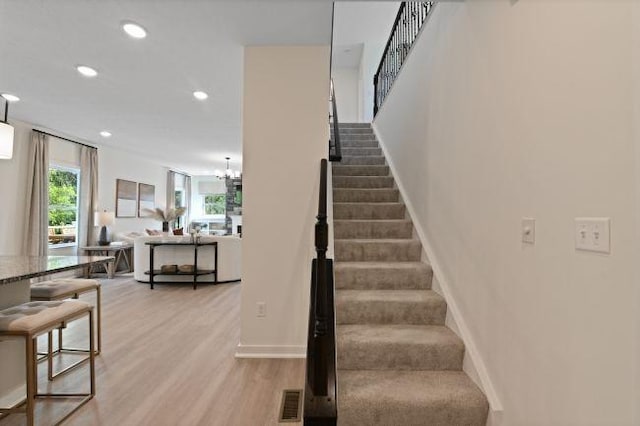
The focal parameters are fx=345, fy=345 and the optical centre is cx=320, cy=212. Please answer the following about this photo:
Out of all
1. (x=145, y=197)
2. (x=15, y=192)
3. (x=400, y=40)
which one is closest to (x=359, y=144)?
(x=400, y=40)

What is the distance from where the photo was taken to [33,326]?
187 centimetres

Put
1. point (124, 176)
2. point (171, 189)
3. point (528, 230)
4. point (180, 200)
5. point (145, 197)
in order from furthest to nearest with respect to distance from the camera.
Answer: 1. point (180, 200)
2. point (171, 189)
3. point (145, 197)
4. point (124, 176)
5. point (528, 230)

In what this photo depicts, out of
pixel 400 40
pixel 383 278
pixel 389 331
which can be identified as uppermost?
pixel 400 40

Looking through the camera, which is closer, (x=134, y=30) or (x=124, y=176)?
(x=134, y=30)

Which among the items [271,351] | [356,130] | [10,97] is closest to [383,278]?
[271,351]

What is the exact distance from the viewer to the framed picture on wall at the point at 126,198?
7.93 metres

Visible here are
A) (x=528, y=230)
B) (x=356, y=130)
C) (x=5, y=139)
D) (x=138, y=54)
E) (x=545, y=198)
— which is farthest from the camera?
(x=356, y=130)

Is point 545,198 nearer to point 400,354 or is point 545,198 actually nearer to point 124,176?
point 400,354

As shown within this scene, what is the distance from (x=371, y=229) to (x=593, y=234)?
2220mm

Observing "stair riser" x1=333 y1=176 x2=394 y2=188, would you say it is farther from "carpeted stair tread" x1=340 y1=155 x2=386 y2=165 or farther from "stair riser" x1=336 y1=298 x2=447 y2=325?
"stair riser" x1=336 y1=298 x2=447 y2=325

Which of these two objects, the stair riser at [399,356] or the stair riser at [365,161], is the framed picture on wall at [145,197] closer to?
the stair riser at [365,161]

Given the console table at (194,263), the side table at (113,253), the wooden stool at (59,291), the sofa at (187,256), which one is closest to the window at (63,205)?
the side table at (113,253)

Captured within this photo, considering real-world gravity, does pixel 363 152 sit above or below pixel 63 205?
above

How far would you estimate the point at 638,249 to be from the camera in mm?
1000
